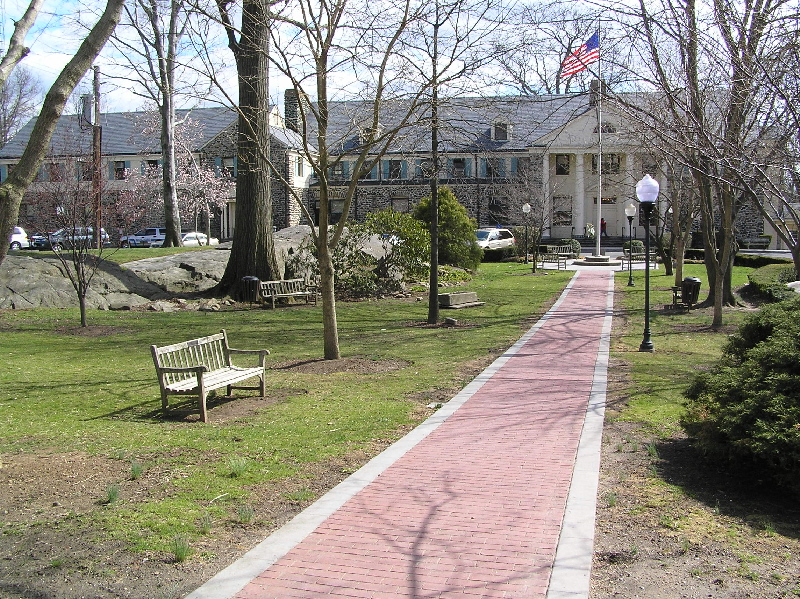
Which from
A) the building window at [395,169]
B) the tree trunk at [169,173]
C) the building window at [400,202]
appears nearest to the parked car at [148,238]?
the building window at [400,202]

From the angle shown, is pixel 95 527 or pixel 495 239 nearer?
pixel 95 527

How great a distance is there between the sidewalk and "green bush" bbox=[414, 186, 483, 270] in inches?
854

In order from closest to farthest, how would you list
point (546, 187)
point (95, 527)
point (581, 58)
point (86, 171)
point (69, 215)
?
point (95, 527), point (581, 58), point (69, 215), point (86, 171), point (546, 187)

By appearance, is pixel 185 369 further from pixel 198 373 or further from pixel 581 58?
pixel 581 58

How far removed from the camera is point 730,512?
539 centimetres

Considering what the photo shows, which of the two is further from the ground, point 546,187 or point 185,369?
point 546,187

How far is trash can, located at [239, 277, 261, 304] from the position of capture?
20250 mm

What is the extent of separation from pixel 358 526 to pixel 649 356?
860cm

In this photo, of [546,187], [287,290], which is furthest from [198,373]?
[546,187]

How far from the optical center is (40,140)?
211 inches

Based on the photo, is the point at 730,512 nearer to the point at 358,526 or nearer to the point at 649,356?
the point at 358,526

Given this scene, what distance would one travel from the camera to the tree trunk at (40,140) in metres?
5.26

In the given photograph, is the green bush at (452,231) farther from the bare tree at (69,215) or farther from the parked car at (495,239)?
the bare tree at (69,215)

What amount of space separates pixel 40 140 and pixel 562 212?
51.2 meters
